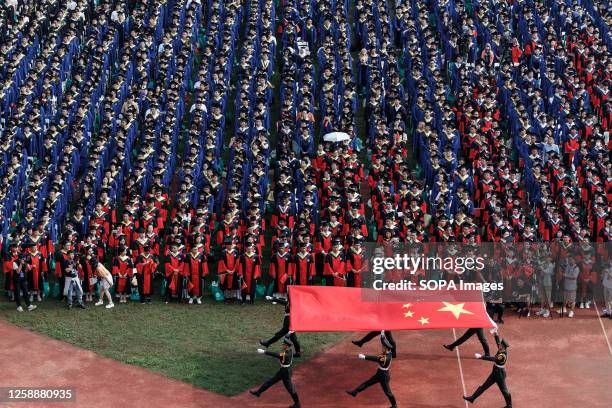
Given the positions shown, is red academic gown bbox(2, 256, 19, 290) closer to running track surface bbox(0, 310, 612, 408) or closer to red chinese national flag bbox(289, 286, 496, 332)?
running track surface bbox(0, 310, 612, 408)

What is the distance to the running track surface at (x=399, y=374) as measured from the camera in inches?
746

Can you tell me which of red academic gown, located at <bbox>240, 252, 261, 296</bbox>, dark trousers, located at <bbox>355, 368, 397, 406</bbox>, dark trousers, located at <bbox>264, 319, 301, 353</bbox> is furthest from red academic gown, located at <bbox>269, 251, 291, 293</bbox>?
dark trousers, located at <bbox>355, 368, 397, 406</bbox>

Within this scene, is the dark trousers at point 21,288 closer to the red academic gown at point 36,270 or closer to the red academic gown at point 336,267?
the red academic gown at point 36,270

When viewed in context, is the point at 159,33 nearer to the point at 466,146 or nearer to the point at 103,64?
the point at 103,64

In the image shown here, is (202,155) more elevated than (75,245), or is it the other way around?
(202,155)

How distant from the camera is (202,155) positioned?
25.8 m

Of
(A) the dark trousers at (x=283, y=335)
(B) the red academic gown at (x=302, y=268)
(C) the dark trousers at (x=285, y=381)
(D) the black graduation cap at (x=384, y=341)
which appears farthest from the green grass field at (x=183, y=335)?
(D) the black graduation cap at (x=384, y=341)

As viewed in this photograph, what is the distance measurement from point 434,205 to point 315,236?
2792 mm

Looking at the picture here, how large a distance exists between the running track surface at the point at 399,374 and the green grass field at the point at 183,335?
0.89 ft

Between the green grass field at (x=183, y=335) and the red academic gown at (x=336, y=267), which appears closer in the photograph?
the green grass field at (x=183, y=335)

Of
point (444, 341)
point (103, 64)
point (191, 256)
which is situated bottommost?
point (444, 341)

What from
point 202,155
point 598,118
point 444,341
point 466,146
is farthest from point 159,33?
point 444,341

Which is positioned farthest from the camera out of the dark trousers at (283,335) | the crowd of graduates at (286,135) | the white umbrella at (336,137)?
the white umbrella at (336,137)

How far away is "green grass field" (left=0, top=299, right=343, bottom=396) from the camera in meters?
20.0
